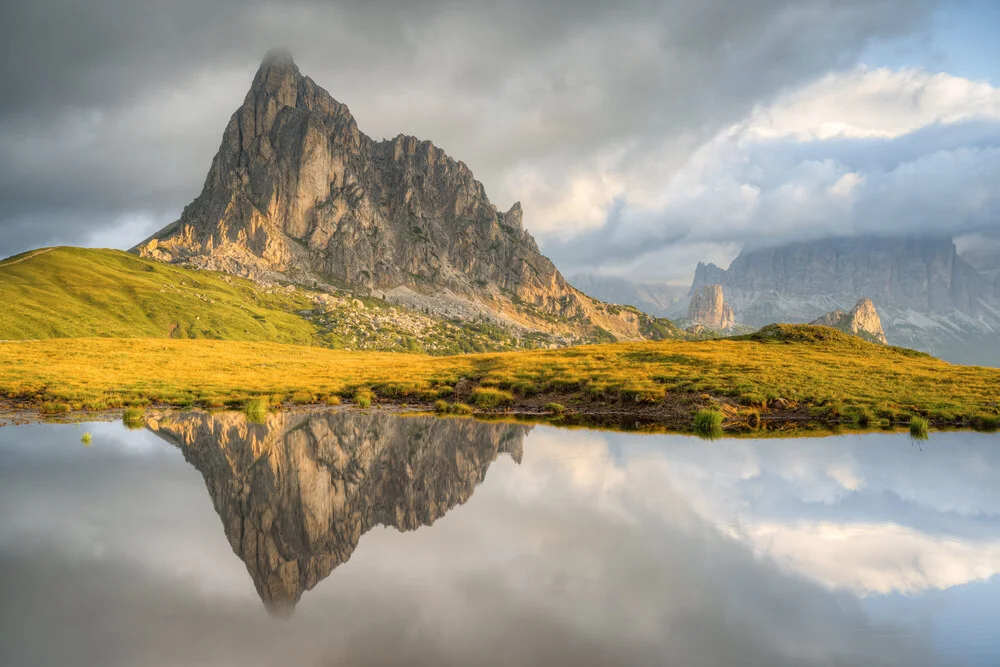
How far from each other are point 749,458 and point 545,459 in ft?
29.7

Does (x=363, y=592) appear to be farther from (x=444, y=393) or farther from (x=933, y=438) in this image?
(x=444, y=393)

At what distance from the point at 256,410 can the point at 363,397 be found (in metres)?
8.65

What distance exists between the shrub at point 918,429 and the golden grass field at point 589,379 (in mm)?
3480

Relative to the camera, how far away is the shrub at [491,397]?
4156cm

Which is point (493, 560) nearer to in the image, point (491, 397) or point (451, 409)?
point (451, 409)

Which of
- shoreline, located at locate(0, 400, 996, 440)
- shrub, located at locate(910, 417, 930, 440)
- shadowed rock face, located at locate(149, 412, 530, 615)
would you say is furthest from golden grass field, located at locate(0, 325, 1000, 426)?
shadowed rock face, located at locate(149, 412, 530, 615)

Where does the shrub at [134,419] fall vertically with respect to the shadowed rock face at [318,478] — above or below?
below

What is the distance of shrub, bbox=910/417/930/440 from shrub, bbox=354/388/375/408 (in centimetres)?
3525

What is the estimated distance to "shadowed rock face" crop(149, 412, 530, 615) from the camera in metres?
12.3

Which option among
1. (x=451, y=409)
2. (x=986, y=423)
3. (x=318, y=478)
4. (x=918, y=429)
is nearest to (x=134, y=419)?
(x=451, y=409)

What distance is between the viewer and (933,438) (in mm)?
28953

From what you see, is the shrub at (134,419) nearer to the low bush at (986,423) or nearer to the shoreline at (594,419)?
the shoreline at (594,419)

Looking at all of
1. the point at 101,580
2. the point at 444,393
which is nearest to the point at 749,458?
the point at 101,580

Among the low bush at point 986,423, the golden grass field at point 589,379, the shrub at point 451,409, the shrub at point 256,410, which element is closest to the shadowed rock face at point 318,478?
the shrub at point 256,410
